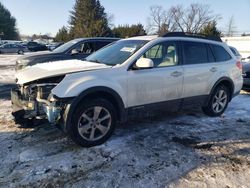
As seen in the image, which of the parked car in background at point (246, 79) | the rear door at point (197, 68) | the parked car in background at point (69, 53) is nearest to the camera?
the rear door at point (197, 68)

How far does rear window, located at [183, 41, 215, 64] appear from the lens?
596 centimetres

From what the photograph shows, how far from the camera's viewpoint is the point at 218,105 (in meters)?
6.76

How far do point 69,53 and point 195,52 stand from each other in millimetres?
4921

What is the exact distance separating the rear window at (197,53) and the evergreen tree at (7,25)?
7472 centimetres

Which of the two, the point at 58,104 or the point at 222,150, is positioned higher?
the point at 58,104

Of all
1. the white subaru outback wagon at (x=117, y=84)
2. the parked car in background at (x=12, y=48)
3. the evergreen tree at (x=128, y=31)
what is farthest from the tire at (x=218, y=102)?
the evergreen tree at (x=128, y=31)

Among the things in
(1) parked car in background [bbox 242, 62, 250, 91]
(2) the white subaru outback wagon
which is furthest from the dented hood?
(1) parked car in background [bbox 242, 62, 250, 91]

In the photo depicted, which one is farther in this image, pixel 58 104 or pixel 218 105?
pixel 218 105

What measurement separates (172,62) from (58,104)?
2.40 metres

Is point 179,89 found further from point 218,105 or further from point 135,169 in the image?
point 135,169

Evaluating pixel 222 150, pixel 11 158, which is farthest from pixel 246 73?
pixel 11 158

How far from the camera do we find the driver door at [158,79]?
511 centimetres

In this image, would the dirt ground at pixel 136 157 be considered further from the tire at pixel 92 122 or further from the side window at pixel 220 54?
the side window at pixel 220 54

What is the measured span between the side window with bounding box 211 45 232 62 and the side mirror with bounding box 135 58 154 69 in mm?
2199
